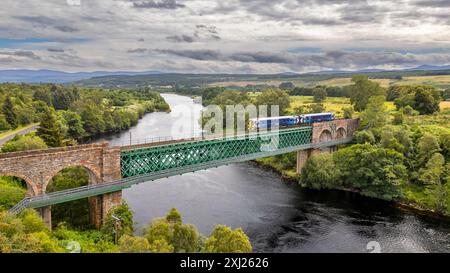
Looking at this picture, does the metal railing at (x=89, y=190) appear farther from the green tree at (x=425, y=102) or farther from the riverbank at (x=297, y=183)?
the green tree at (x=425, y=102)

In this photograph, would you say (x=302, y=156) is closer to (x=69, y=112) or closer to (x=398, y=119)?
(x=398, y=119)

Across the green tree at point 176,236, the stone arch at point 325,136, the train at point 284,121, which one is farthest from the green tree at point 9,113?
the green tree at point 176,236

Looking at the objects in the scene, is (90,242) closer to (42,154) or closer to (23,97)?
(42,154)

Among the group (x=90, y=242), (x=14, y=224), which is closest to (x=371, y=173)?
(x=90, y=242)

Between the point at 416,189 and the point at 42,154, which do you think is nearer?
the point at 42,154

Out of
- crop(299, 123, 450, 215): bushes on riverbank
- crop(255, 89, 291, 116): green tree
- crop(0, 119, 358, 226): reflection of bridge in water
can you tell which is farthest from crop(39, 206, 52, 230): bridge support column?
crop(255, 89, 291, 116): green tree

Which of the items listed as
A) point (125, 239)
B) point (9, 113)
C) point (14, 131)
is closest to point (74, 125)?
point (9, 113)
